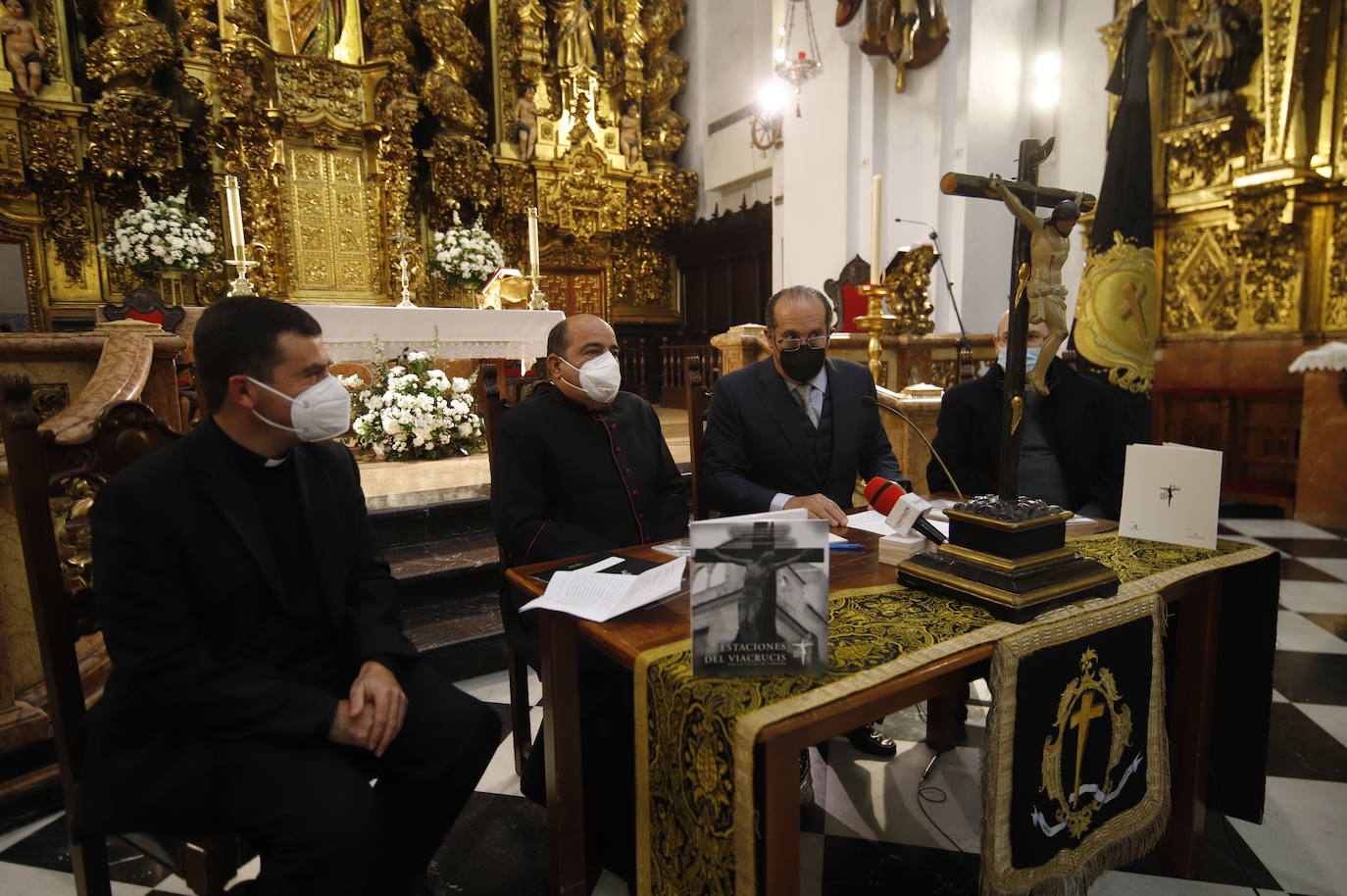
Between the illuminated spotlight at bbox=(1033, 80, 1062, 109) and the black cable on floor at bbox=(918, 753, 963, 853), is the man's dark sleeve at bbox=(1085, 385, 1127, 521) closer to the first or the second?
the black cable on floor at bbox=(918, 753, 963, 853)

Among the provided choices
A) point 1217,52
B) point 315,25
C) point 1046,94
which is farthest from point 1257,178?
point 315,25

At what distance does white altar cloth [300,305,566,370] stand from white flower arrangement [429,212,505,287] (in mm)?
3077

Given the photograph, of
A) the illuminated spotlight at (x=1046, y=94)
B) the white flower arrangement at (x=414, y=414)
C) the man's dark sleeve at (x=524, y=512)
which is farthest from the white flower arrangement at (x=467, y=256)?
the man's dark sleeve at (x=524, y=512)

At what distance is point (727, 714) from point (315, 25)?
9944 millimetres

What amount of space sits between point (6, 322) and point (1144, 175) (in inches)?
369

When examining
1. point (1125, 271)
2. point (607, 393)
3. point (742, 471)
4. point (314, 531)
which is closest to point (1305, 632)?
point (1125, 271)

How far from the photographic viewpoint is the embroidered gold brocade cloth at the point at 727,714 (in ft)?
3.65

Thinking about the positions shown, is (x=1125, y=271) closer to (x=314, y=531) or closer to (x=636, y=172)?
(x=314, y=531)

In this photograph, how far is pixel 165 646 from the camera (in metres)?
1.37

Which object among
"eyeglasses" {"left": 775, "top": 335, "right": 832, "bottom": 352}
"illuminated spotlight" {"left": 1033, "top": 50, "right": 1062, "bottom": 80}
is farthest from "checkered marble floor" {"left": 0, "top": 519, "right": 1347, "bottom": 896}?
"illuminated spotlight" {"left": 1033, "top": 50, "right": 1062, "bottom": 80}

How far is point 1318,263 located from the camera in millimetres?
6051

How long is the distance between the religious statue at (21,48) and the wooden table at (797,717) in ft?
29.0

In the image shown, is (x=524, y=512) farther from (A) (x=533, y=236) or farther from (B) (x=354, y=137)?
(B) (x=354, y=137)

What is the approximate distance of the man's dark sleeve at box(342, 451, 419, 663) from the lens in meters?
1.67
